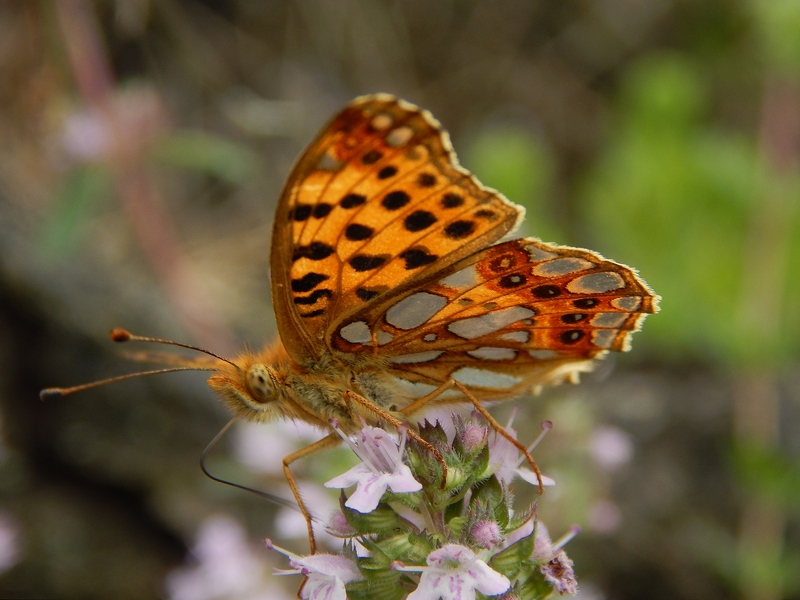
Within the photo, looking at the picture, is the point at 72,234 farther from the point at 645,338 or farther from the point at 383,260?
the point at 645,338

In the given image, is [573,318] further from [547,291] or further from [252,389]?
[252,389]

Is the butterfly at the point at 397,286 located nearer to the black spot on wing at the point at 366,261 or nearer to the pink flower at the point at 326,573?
the black spot on wing at the point at 366,261

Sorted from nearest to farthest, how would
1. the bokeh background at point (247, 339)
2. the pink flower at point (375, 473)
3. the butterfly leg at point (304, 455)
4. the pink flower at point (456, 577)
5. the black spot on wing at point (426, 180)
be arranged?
the pink flower at point (456, 577), the pink flower at point (375, 473), the butterfly leg at point (304, 455), the black spot on wing at point (426, 180), the bokeh background at point (247, 339)

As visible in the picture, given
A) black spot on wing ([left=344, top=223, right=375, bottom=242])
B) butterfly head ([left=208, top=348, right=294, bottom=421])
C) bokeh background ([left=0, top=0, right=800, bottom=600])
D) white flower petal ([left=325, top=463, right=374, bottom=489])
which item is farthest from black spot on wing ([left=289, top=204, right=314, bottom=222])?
bokeh background ([left=0, top=0, right=800, bottom=600])

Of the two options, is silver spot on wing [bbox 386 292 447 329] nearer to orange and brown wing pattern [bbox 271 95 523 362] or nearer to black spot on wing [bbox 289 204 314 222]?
orange and brown wing pattern [bbox 271 95 523 362]

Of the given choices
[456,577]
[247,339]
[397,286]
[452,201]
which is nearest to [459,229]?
[452,201]

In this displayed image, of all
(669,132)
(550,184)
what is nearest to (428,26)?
(550,184)

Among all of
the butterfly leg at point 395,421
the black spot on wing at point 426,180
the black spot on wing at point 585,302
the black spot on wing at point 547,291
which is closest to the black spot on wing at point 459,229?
the black spot on wing at point 426,180
